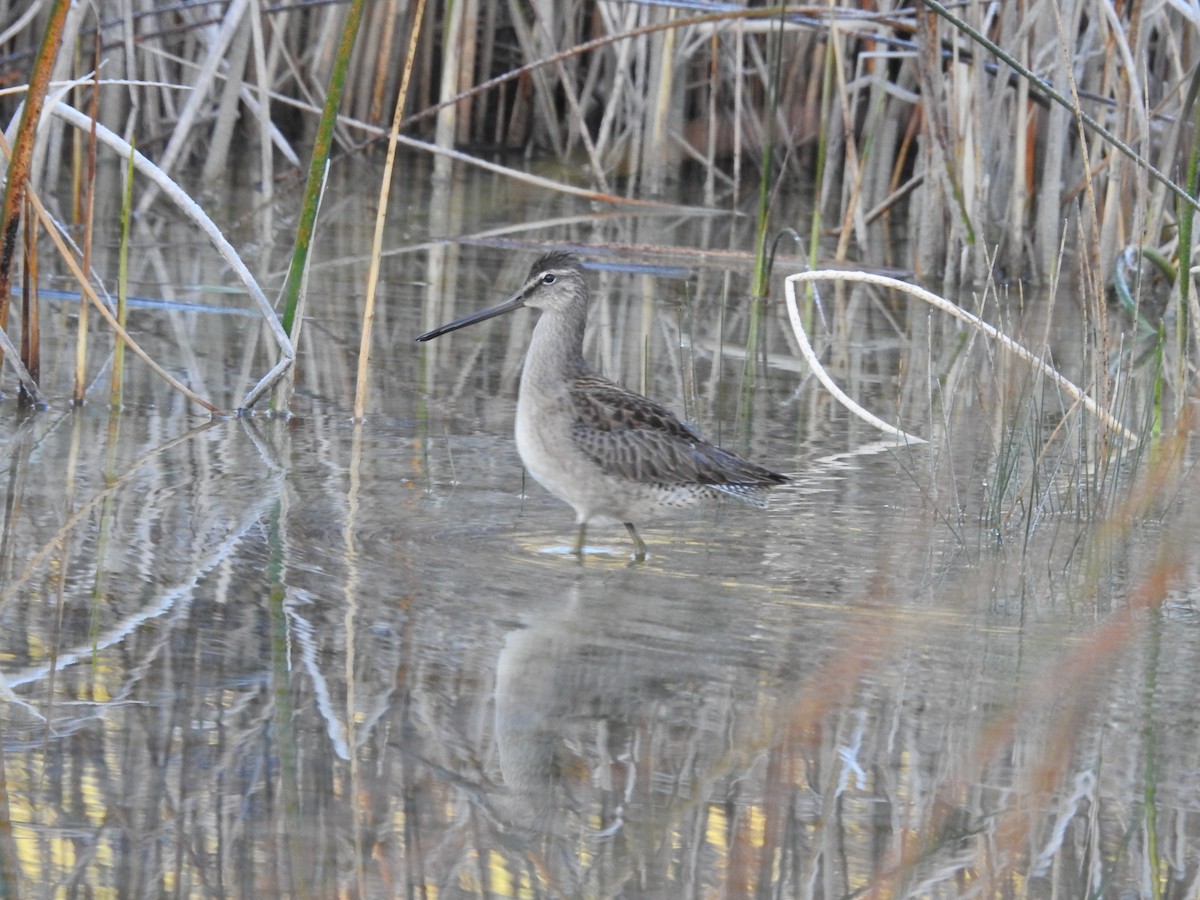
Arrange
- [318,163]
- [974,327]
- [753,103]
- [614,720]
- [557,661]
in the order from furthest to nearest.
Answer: [753,103]
[318,163]
[974,327]
[557,661]
[614,720]

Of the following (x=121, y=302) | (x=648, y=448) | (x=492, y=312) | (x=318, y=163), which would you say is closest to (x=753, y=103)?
(x=492, y=312)

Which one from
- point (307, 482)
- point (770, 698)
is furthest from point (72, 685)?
point (307, 482)

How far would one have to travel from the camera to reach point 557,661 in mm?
3711

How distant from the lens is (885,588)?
432 centimetres

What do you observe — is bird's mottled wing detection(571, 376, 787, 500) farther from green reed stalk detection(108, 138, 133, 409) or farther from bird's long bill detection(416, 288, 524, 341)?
green reed stalk detection(108, 138, 133, 409)

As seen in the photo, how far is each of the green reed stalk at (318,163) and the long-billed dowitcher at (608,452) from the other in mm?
811

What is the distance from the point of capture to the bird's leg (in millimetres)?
4695

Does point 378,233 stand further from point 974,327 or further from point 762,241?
point 762,241

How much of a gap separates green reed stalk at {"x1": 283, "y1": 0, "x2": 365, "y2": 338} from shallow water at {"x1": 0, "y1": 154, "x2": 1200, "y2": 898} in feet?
1.33

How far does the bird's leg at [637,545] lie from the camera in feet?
15.4

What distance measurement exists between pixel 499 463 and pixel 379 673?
1.94 meters

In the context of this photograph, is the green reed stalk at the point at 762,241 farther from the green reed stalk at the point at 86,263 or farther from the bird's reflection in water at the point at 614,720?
Answer: the bird's reflection in water at the point at 614,720

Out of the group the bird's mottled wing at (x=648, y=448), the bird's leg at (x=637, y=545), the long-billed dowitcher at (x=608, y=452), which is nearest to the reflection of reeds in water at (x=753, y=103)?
the long-billed dowitcher at (x=608, y=452)

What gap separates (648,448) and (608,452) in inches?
4.6
